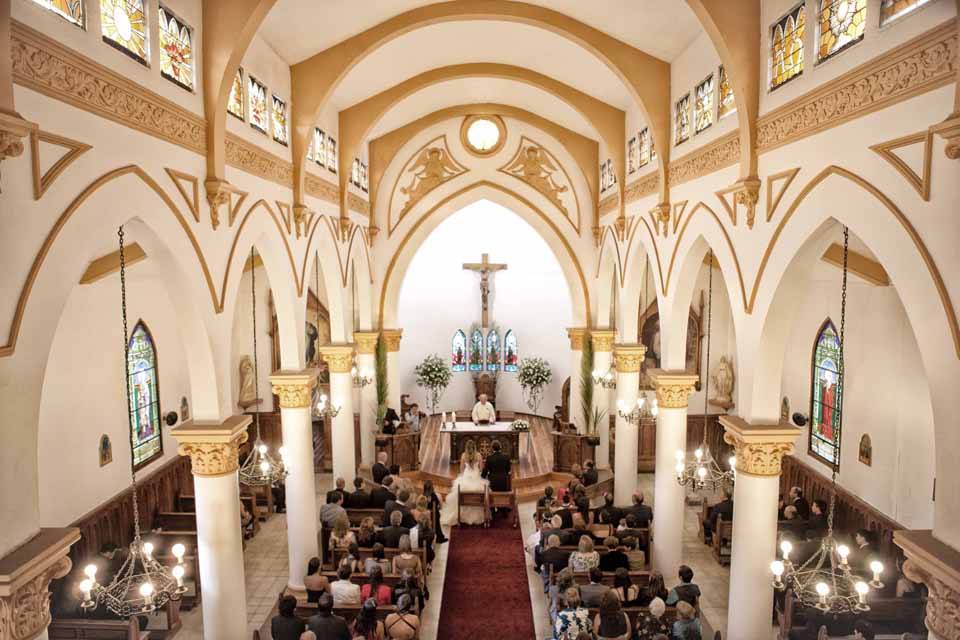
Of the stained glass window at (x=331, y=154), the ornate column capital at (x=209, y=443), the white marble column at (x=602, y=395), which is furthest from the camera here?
the white marble column at (x=602, y=395)

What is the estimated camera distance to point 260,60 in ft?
31.4

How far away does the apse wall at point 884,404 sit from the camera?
10.1 m

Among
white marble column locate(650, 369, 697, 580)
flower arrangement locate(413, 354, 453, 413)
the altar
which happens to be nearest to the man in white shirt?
the altar

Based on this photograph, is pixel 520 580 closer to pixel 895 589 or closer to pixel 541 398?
pixel 895 589

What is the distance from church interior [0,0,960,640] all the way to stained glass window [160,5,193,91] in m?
0.05

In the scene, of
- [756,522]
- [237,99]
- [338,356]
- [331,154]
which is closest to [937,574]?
[756,522]

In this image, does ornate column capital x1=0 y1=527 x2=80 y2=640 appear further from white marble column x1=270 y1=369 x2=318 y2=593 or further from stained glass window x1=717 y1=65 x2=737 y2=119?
stained glass window x1=717 y1=65 x2=737 y2=119

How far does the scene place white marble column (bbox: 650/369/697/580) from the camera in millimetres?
11367

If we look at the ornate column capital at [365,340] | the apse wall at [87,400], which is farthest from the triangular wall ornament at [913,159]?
→ the ornate column capital at [365,340]

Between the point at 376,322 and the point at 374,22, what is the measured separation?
9.61 m

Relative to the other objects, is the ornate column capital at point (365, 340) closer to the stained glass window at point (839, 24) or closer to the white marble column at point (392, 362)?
the white marble column at point (392, 362)

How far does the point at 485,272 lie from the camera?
23578 mm

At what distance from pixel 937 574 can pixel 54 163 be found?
700 centimetres

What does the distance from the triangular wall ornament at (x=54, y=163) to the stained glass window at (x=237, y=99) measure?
11.6 ft
